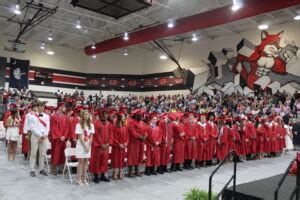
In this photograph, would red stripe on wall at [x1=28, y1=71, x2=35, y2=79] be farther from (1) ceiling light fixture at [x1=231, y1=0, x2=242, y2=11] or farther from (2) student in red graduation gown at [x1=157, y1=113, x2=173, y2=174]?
(2) student in red graduation gown at [x1=157, y1=113, x2=173, y2=174]

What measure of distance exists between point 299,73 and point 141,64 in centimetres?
1535

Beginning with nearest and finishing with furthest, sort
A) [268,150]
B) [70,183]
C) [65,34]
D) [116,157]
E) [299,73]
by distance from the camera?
1. [70,183]
2. [116,157]
3. [268,150]
4. [299,73]
5. [65,34]

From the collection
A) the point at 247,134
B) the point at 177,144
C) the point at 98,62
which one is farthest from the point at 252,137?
the point at 98,62

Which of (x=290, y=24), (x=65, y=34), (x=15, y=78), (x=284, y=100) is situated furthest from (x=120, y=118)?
(x=15, y=78)

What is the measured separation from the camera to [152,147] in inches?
333

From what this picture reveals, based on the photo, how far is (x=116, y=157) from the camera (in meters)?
7.66

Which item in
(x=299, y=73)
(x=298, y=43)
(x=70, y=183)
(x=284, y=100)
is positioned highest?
(x=298, y=43)

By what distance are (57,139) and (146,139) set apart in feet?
7.55

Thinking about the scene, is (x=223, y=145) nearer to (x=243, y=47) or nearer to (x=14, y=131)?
(x=14, y=131)

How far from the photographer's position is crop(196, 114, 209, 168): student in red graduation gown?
32.4 feet

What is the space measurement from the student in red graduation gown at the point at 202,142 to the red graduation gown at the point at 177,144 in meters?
0.84

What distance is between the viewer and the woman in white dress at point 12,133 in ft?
31.0

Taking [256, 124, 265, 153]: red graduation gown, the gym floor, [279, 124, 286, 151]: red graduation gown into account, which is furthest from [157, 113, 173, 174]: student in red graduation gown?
[279, 124, 286, 151]: red graduation gown

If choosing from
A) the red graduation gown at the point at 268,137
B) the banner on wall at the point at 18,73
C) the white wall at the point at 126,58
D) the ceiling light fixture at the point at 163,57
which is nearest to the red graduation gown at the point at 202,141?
the red graduation gown at the point at 268,137
